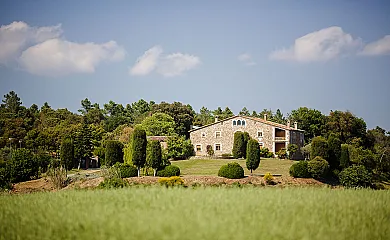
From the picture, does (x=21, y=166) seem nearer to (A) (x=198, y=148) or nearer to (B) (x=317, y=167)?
(B) (x=317, y=167)

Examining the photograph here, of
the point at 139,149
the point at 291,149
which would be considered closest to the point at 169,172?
the point at 139,149

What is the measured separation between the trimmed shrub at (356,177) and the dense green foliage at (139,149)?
13903 mm

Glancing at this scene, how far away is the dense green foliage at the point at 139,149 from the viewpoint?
103ft

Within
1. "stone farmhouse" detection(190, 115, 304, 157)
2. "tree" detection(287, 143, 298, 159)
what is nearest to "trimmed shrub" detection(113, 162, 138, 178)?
"tree" detection(287, 143, 298, 159)

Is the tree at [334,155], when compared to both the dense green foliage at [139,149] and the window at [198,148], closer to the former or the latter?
the dense green foliage at [139,149]

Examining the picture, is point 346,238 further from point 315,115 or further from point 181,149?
point 315,115

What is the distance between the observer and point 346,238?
21.1 feet

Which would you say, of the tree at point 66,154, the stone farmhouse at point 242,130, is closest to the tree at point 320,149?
the tree at point 66,154

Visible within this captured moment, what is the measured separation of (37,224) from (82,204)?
190 cm

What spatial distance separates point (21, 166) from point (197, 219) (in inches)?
1131

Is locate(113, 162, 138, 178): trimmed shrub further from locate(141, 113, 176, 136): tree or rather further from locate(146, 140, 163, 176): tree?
locate(141, 113, 176, 136): tree

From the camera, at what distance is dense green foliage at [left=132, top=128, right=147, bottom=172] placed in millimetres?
31381

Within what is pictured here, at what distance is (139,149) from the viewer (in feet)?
103

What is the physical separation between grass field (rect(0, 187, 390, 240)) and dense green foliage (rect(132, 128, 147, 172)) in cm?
2255
